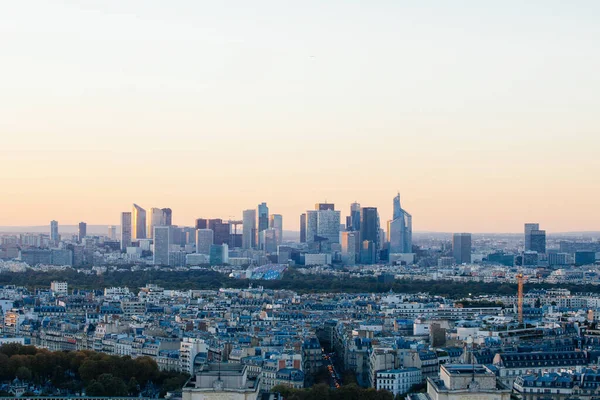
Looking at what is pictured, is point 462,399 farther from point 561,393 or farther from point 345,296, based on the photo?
point 345,296

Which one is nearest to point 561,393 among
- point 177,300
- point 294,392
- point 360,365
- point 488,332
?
point 294,392

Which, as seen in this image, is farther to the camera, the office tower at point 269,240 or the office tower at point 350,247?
the office tower at point 269,240

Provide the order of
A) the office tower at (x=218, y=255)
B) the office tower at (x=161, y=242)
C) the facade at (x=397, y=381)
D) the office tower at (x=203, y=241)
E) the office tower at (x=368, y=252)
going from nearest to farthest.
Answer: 1. the facade at (x=397, y=381)
2. the office tower at (x=218, y=255)
3. the office tower at (x=161, y=242)
4. the office tower at (x=368, y=252)
5. the office tower at (x=203, y=241)

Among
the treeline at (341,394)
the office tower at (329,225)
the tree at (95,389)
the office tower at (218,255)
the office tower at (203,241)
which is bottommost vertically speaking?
the tree at (95,389)

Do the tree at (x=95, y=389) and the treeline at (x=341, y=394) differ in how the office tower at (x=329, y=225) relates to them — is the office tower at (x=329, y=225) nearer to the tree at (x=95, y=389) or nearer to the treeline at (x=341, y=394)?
the tree at (x=95, y=389)

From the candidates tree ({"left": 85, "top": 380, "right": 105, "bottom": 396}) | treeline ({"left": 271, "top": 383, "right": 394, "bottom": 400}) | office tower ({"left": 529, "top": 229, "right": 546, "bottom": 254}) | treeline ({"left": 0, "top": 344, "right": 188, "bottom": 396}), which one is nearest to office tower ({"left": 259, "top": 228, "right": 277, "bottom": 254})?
office tower ({"left": 529, "top": 229, "right": 546, "bottom": 254})

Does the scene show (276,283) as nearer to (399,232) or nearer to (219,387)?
(219,387)

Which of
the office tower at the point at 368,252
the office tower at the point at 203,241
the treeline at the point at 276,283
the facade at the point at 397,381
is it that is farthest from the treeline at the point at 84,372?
the office tower at the point at 203,241

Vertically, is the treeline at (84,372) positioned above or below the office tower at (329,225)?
below
